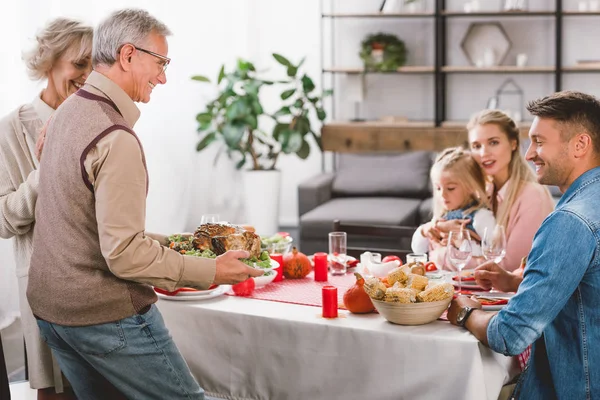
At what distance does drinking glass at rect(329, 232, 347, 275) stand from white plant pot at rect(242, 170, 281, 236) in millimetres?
3274

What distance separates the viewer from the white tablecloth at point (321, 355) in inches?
74.7

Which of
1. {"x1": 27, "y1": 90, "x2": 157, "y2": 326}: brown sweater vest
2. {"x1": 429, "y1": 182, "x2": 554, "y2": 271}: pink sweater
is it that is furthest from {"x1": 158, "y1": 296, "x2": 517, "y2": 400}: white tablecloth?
{"x1": 429, "y1": 182, "x2": 554, "y2": 271}: pink sweater

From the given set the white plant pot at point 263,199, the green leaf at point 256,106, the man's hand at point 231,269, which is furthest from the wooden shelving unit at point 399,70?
the man's hand at point 231,269

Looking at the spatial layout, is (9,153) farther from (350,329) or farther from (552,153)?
(552,153)

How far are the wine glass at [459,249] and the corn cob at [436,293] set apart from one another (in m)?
0.27

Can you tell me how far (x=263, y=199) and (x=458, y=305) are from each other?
3.96 metres

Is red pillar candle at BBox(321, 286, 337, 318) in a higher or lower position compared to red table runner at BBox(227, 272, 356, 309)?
higher

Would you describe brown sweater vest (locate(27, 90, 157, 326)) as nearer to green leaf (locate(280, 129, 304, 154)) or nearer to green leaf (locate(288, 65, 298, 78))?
green leaf (locate(280, 129, 304, 154))

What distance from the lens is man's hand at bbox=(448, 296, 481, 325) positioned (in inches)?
77.0

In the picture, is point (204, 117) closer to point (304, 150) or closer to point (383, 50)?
point (304, 150)

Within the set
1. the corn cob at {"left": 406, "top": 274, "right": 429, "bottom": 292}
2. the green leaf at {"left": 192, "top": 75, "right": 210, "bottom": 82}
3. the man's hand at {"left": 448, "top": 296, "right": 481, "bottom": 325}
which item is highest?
the green leaf at {"left": 192, "top": 75, "right": 210, "bottom": 82}

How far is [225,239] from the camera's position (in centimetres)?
188

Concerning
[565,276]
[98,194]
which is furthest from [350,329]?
[98,194]

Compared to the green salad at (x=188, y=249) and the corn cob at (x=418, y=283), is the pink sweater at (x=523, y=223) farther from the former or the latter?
the green salad at (x=188, y=249)
